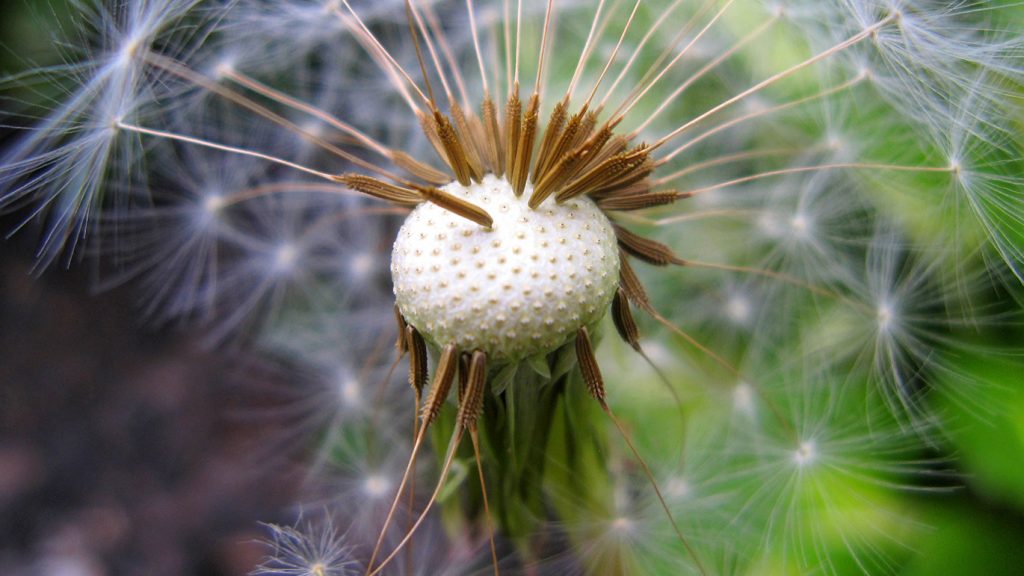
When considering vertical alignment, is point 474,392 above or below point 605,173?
below

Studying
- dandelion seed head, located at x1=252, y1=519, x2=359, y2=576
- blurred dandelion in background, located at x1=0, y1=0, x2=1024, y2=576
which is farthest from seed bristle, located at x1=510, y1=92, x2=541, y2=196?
dandelion seed head, located at x1=252, y1=519, x2=359, y2=576

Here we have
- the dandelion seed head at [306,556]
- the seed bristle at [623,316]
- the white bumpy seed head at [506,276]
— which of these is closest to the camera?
the white bumpy seed head at [506,276]

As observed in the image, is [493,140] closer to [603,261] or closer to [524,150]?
[524,150]

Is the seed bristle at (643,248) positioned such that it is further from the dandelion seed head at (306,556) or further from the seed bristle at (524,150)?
the dandelion seed head at (306,556)

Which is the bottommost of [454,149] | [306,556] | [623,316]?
[306,556]

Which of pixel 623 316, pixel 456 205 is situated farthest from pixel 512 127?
pixel 623 316

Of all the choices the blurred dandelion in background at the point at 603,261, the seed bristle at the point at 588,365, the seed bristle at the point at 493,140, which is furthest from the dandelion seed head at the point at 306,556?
the seed bristle at the point at 493,140

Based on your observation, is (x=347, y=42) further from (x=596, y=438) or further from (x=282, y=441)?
(x=596, y=438)

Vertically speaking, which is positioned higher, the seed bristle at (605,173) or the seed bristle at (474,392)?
the seed bristle at (605,173)
